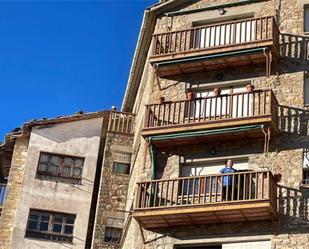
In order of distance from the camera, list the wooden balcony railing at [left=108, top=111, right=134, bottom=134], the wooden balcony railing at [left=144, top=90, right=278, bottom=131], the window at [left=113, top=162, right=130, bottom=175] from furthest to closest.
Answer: the wooden balcony railing at [left=108, top=111, right=134, bottom=134], the window at [left=113, top=162, right=130, bottom=175], the wooden balcony railing at [left=144, top=90, right=278, bottom=131]

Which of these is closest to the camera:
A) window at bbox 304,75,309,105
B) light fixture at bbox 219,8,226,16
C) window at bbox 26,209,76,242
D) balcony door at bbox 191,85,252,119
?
balcony door at bbox 191,85,252,119

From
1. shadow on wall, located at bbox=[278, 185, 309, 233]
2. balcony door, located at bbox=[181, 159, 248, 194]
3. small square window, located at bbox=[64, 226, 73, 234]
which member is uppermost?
balcony door, located at bbox=[181, 159, 248, 194]

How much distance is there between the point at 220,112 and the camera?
24250 mm

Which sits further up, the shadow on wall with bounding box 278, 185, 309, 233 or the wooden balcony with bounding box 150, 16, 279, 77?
the wooden balcony with bounding box 150, 16, 279, 77

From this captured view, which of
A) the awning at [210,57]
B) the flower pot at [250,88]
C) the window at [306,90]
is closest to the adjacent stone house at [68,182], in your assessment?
the awning at [210,57]

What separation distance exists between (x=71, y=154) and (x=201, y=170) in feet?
28.7

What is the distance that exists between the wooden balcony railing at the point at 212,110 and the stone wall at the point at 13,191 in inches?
338

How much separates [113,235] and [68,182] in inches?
121

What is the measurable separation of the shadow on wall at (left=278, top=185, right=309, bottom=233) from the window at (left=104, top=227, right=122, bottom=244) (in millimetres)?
9620

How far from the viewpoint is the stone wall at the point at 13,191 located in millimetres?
29562

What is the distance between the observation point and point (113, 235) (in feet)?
97.6

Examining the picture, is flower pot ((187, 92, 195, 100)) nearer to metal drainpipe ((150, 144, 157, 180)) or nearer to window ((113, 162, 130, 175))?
metal drainpipe ((150, 144, 157, 180))

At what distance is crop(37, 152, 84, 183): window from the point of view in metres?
30.6

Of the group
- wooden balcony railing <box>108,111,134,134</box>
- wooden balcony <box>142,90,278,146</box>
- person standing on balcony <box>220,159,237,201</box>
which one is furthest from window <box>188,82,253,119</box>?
wooden balcony railing <box>108,111,134,134</box>
